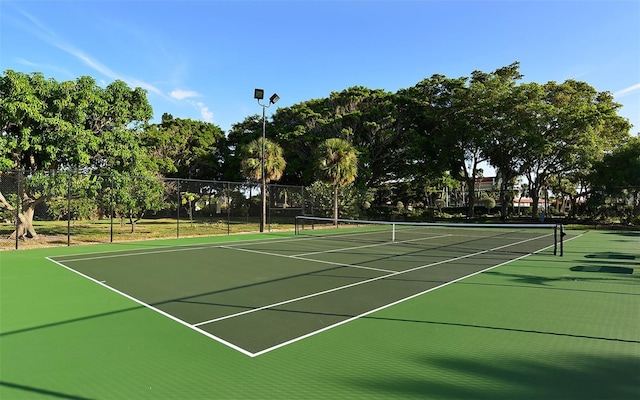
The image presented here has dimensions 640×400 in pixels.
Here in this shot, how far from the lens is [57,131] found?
14820mm

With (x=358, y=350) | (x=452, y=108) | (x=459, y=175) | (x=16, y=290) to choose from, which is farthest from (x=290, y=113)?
(x=358, y=350)

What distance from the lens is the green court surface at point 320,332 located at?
3.43m

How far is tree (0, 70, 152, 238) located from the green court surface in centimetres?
674

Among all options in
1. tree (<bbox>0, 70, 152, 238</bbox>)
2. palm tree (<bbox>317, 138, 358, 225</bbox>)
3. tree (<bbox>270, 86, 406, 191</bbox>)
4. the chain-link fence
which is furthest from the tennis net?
tree (<bbox>0, 70, 152, 238</bbox>)

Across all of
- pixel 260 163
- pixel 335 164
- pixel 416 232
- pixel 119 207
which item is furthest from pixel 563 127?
pixel 119 207

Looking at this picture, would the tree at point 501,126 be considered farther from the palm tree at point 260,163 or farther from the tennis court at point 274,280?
the tennis court at point 274,280

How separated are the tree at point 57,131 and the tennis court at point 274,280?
209 inches

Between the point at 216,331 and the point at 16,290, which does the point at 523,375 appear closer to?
the point at 216,331

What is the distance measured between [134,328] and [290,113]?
32.2m

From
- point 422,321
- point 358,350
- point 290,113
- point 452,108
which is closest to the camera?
point 358,350

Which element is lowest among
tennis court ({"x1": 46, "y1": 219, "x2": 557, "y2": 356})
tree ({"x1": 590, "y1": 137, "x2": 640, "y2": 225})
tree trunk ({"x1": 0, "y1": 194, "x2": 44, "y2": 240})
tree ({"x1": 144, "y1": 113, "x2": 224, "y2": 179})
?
tennis court ({"x1": 46, "y1": 219, "x2": 557, "y2": 356})

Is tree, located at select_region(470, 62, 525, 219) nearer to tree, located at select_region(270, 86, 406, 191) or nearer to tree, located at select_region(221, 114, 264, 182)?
tree, located at select_region(270, 86, 406, 191)

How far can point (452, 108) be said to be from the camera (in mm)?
32750

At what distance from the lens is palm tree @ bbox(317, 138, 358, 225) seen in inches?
984
